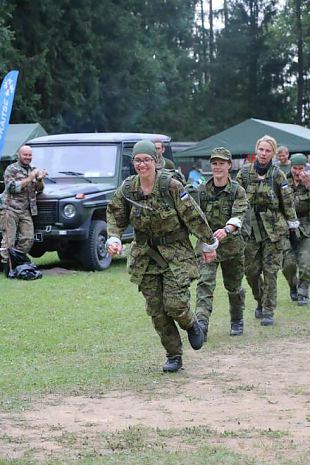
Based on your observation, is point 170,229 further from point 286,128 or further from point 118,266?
point 286,128

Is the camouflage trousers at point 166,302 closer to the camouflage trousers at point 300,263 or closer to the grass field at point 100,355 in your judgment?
the grass field at point 100,355

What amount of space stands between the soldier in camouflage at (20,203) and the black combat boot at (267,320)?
4803 millimetres

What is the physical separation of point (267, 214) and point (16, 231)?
16.5 feet

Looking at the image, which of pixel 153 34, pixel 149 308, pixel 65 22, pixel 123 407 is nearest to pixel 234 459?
pixel 123 407

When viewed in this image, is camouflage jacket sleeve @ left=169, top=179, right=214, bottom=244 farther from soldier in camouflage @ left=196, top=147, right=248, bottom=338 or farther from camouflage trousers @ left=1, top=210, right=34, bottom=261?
camouflage trousers @ left=1, top=210, right=34, bottom=261

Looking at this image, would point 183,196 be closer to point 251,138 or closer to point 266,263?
point 266,263

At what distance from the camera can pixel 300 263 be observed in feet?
32.6

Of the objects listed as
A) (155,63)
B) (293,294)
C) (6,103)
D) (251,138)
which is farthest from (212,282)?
(155,63)

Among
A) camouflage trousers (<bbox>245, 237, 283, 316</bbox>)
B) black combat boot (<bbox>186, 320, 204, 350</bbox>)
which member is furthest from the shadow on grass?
black combat boot (<bbox>186, 320, 204, 350</bbox>)

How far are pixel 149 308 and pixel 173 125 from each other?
4463cm

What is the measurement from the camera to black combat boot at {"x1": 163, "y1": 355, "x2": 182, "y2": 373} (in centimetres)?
642

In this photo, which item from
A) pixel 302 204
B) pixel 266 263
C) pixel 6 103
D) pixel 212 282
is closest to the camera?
pixel 212 282

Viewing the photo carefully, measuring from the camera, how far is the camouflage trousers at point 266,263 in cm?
848

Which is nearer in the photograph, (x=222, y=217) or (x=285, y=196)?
(x=222, y=217)
